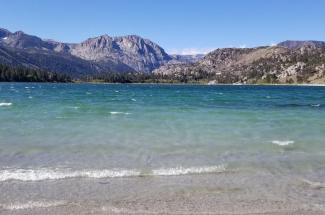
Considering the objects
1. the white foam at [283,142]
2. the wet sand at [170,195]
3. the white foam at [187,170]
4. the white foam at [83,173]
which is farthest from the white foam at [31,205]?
the white foam at [283,142]

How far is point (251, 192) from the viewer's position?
16.0m

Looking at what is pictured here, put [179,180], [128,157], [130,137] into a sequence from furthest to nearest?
[130,137]
[128,157]
[179,180]

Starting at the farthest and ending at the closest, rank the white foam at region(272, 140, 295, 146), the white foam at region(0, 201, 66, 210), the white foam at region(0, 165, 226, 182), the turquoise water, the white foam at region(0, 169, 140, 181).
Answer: the white foam at region(272, 140, 295, 146)
the turquoise water
the white foam at region(0, 165, 226, 182)
the white foam at region(0, 169, 140, 181)
the white foam at region(0, 201, 66, 210)

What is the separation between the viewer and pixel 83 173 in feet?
60.8

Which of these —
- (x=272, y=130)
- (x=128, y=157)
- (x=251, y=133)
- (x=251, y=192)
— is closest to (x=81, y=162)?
(x=128, y=157)

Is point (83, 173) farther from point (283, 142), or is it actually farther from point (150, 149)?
point (283, 142)

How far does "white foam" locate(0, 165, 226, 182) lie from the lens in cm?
1764

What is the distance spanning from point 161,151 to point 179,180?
6819 millimetres

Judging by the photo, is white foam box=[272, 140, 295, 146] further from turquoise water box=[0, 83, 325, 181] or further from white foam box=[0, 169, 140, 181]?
white foam box=[0, 169, 140, 181]

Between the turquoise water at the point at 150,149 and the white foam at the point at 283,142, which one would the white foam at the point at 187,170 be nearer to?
the turquoise water at the point at 150,149

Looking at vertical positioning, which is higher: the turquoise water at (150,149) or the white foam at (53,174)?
the white foam at (53,174)

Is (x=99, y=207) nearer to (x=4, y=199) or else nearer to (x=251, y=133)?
(x=4, y=199)

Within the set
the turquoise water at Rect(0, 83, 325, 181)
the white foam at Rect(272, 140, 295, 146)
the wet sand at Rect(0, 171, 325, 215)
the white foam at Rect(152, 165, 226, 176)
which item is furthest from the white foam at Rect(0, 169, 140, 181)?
the white foam at Rect(272, 140, 295, 146)

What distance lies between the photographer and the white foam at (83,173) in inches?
695
